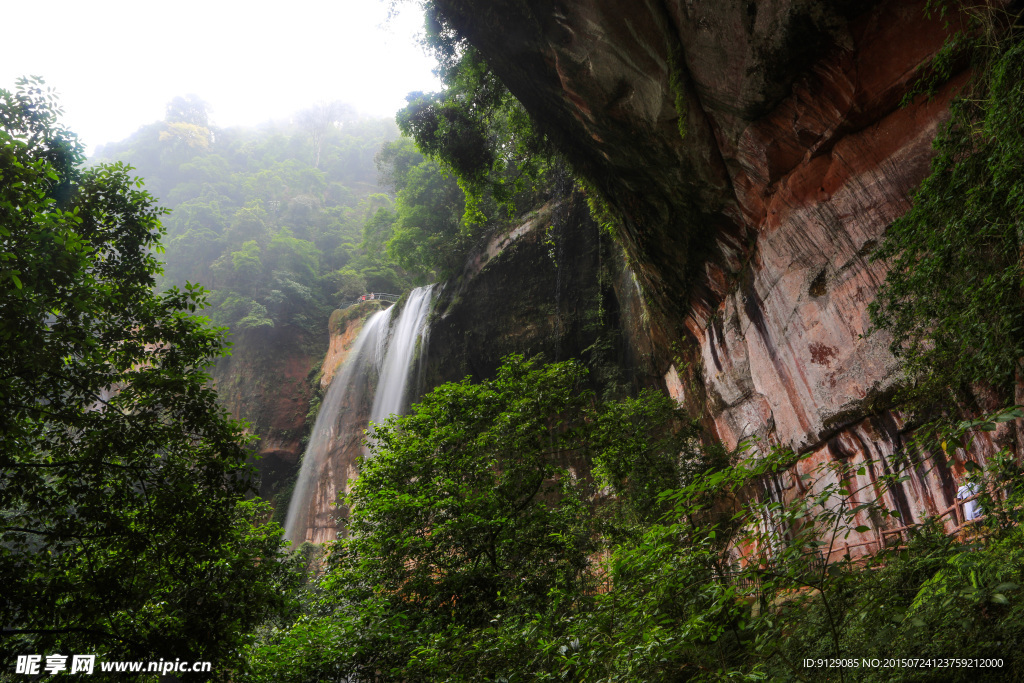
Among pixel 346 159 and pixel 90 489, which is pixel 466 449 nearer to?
pixel 90 489

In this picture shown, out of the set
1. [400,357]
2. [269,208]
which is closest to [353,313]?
[400,357]

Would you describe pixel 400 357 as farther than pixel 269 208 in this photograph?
No

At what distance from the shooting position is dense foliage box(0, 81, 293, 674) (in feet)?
13.8

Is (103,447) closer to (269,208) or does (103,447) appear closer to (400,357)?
(400,357)

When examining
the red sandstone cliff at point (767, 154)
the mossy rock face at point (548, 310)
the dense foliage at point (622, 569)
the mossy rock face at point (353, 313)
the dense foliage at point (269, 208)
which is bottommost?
the dense foliage at point (622, 569)

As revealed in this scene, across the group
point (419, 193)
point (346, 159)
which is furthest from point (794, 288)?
point (346, 159)

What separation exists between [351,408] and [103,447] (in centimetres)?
1788

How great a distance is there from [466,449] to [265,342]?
79.5ft

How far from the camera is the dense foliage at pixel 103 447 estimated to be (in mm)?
4191

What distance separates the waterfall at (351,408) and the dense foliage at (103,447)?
13154 millimetres

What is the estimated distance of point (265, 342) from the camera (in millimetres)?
28266

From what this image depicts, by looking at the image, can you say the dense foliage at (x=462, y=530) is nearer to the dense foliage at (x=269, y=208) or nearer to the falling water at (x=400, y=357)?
the falling water at (x=400, y=357)

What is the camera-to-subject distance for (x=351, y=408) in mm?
22141

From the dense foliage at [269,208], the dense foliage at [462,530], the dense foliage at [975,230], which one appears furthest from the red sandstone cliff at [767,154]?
the dense foliage at [269,208]
